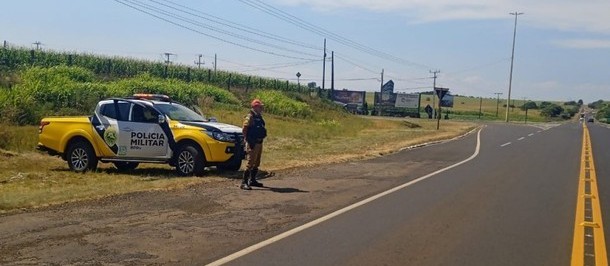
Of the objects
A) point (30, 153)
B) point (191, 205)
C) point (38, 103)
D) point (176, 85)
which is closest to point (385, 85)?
point (176, 85)

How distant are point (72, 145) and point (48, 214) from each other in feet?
21.7

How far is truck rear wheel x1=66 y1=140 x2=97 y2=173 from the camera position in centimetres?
1627

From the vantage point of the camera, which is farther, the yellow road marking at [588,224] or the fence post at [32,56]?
the fence post at [32,56]

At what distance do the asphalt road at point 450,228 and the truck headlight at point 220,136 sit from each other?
3991 mm

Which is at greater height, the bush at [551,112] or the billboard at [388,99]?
the billboard at [388,99]

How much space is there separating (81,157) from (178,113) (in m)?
2.39

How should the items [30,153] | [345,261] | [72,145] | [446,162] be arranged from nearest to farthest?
1. [345,261]
2. [72,145]
3. [30,153]
4. [446,162]

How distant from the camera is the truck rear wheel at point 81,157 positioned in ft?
53.4

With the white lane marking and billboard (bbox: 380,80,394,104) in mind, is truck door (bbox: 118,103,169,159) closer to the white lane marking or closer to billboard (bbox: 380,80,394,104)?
the white lane marking

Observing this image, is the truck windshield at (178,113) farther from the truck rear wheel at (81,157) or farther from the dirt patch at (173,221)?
the dirt patch at (173,221)

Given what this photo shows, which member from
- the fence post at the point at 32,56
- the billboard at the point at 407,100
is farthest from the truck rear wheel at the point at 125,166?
the billboard at the point at 407,100

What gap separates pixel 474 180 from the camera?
55.2 ft

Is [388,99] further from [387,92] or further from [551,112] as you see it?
[551,112]

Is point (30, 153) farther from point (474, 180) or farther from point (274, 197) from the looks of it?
point (474, 180)
